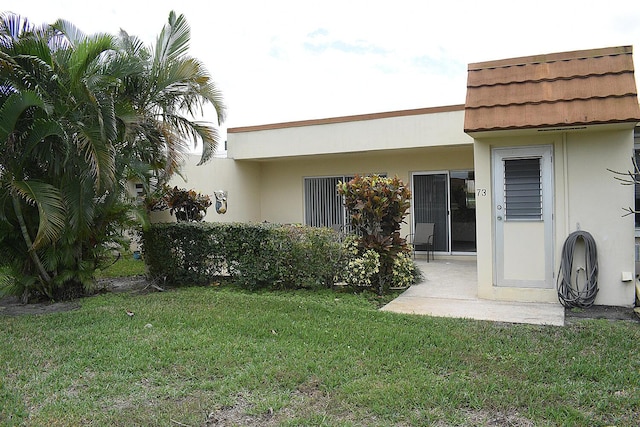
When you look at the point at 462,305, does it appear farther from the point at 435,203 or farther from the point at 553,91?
the point at 435,203

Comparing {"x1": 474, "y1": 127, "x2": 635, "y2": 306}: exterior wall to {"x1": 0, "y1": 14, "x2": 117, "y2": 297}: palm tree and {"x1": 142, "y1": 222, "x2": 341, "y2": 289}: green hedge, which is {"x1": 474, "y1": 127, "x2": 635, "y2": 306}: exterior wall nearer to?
{"x1": 142, "y1": 222, "x2": 341, "y2": 289}: green hedge

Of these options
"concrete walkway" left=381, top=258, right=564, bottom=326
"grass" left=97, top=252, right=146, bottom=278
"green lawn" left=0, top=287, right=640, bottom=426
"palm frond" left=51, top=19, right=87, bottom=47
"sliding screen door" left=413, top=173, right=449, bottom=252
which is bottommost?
"green lawn" left=0, top=287, right=640, bottom=426

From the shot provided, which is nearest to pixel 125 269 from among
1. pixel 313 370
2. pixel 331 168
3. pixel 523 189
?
pixel 331 168

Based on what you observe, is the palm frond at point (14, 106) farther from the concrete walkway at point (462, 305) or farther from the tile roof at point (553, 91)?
the tile roof at point (553, 91)

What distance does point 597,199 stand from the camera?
22.3 feet

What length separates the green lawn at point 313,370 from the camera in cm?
372

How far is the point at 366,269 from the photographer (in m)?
7.95

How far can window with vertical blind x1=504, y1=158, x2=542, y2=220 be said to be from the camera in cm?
709

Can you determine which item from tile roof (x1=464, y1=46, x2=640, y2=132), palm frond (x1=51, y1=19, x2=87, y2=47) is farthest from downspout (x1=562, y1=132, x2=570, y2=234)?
palm frond (x1=51, y1=19, x2=87, y2=47)

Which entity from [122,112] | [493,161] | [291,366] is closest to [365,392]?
[291,366]

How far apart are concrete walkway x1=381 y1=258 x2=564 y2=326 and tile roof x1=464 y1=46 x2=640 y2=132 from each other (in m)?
2.43

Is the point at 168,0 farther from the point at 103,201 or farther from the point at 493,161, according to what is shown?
the point at 493,161

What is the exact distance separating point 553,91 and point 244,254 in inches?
213

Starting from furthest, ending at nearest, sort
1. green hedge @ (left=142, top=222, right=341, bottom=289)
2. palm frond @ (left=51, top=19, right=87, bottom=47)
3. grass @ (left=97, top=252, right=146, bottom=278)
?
1. grass @ (left=97, top=252, right=146, bottom=278)
2. green hedge @ (left=142, top=222, right=341, bottom=289)
3. palm frond @ (left=51, top=19, right=87, bottom=47)
